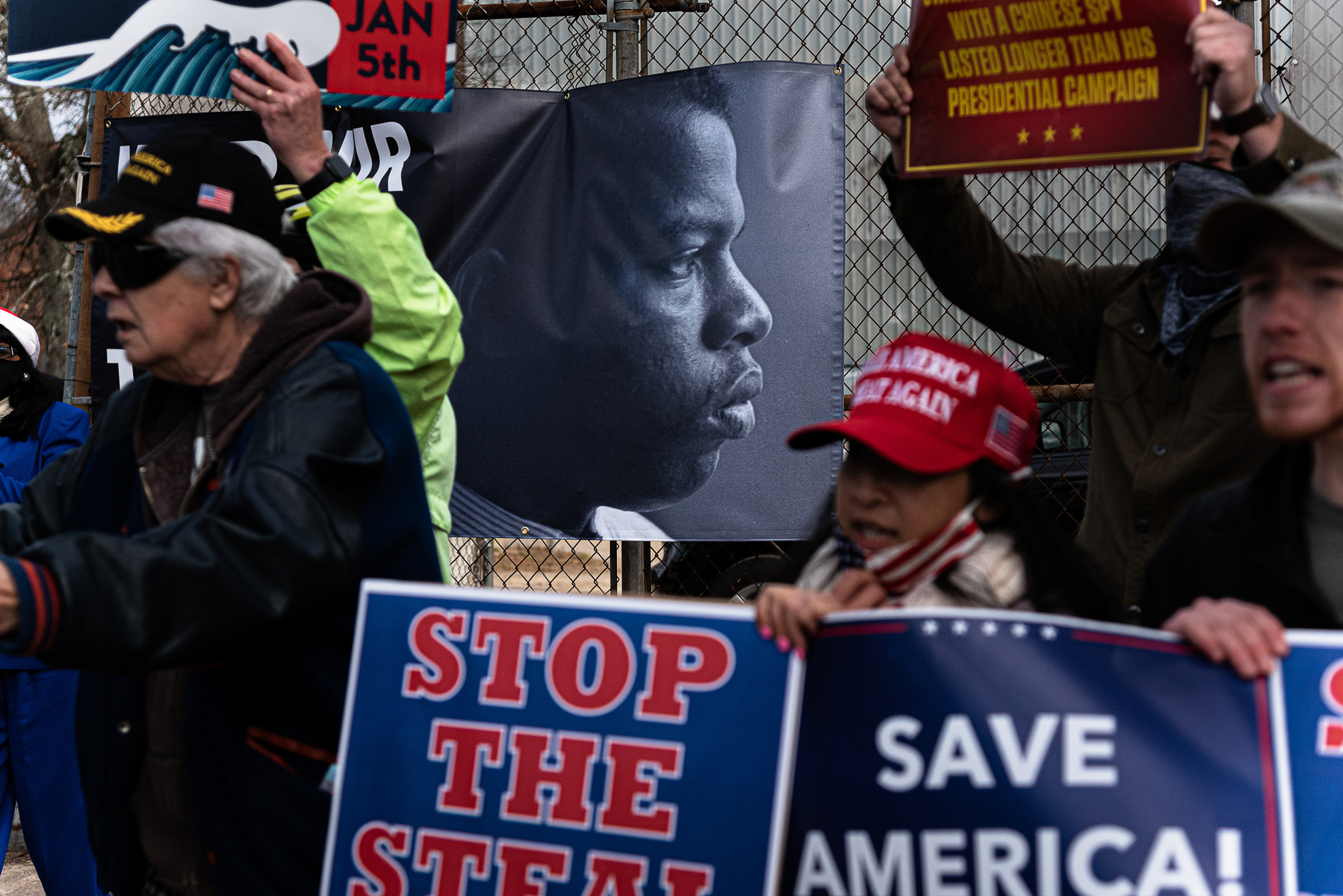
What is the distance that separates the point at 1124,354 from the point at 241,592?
1.89 metres

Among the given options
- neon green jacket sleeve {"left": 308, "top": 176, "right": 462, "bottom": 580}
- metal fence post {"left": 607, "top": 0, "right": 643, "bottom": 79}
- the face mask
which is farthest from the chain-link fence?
neon green jacket sleeve {"left": 308, "top": 176, "right": 462, "bottom": 580}

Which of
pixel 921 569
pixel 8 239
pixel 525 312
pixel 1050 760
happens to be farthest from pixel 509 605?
pixel 8 239

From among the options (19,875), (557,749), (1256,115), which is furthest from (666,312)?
(19,875)

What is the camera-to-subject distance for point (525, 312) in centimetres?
473

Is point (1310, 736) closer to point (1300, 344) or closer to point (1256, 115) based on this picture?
point (1300, 344)

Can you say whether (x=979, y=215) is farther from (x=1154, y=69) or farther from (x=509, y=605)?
(x=509, y=605)

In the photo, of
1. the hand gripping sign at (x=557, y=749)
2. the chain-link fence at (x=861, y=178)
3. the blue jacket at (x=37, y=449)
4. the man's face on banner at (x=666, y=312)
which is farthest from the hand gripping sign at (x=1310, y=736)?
the blue jacket at (x=37, y=449)

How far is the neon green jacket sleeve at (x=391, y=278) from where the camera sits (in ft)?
9.33

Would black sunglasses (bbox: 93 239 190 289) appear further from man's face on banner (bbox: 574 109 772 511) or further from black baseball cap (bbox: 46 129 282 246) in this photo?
man's face on banner (bbox: 574 109 772 511)

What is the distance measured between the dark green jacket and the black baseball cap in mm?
1446

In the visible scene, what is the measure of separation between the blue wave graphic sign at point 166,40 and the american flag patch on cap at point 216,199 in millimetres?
1744

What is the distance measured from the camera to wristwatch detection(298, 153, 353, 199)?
2.92 meters

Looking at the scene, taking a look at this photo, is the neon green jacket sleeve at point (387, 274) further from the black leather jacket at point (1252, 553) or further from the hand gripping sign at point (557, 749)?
the black leather jacket at point (1252, 553)

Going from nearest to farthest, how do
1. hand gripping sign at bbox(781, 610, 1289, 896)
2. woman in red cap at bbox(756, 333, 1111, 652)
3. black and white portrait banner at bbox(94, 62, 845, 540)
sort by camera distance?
hand gripping sign at bbox(781, 610, 1289, 896) → woman in red cap at bbox(756, 333, 1111, 652) → black and white portrait banner at bbox(94, 62, 845, 540)
